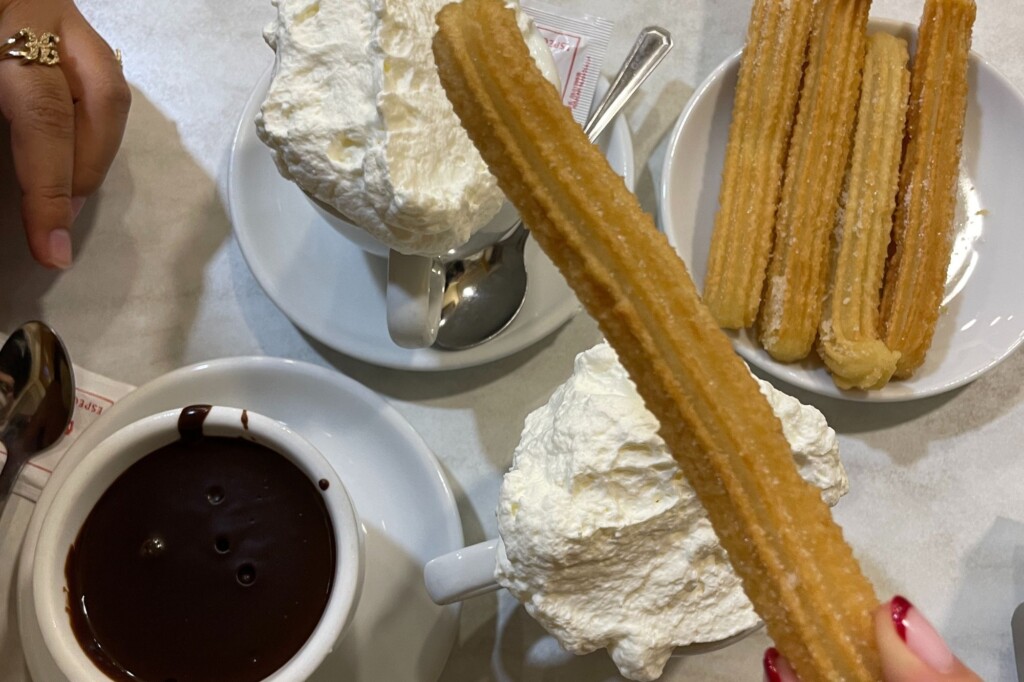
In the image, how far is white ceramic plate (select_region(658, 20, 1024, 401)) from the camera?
2.11ft

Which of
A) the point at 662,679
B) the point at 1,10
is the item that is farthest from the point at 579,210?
the point at 1,10

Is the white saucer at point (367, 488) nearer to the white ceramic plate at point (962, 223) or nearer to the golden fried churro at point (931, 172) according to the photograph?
the white ceramic plate at point (962, 223)

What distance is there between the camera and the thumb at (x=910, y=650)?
1.16 ft

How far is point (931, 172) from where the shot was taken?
2.14 ft

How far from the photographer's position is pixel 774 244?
0.67 m

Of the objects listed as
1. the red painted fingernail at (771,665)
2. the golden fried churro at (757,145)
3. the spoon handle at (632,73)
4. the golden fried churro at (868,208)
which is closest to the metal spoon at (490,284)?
the spoon handle at (632,73)

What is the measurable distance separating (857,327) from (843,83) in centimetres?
22

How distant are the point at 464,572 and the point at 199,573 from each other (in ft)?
0.60

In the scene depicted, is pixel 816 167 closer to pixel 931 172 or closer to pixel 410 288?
pixel 931 172

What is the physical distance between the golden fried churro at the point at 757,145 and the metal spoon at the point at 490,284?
10cm

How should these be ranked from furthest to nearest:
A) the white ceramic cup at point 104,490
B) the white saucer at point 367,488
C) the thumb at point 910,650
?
the white saucer at point 367,488 < the white ceramic cup at point 104,490 < the thumb at point 910,650

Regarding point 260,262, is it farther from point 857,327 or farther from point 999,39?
point 999,39

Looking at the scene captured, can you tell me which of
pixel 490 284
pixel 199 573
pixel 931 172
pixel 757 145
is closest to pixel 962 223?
pixel 931 172

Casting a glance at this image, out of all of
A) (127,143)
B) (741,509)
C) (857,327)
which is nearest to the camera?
(741,509)
